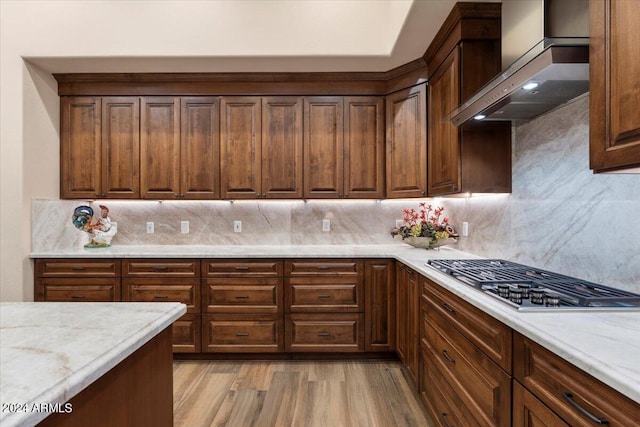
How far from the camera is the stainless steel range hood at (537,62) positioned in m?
1.29

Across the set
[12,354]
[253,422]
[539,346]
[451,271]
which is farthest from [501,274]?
[12,354]

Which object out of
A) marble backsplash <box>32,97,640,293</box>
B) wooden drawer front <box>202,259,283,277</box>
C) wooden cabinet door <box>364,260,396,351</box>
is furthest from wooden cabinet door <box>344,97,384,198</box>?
wooden drawer front <box>202,259,283,277</box>

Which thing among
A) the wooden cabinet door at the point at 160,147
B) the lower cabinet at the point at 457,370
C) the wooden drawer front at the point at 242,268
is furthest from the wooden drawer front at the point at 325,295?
the wooden cabinet door at the point at 160,147

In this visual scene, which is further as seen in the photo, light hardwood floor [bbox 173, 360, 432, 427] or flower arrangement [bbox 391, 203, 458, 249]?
flower arrangement [bbox 391, 203, 458, 249]

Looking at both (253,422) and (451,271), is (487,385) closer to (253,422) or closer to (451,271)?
(451,271)

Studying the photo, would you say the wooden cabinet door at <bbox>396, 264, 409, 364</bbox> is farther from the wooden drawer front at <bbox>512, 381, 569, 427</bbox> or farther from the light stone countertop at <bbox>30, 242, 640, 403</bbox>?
the wooden drawer front at <bbox>512, 381, 569, 427</bbox>

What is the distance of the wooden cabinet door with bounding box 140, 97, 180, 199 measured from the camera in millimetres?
3305

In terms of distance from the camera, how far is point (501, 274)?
1.84 meters

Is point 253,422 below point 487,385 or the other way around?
Answer: below

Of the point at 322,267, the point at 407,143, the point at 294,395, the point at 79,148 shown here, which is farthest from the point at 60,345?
the point at 79,148

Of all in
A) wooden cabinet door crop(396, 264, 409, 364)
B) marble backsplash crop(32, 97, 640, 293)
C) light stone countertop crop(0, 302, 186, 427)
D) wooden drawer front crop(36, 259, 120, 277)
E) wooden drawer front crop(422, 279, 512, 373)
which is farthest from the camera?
wooden drawer front crop(36, 259, 120, 277)

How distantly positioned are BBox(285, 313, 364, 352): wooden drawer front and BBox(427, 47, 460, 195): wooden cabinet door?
1.33m

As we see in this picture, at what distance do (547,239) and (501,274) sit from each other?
387 mm

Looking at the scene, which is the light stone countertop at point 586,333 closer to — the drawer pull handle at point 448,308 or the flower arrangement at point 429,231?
the drawer pull handle at point 448,308
